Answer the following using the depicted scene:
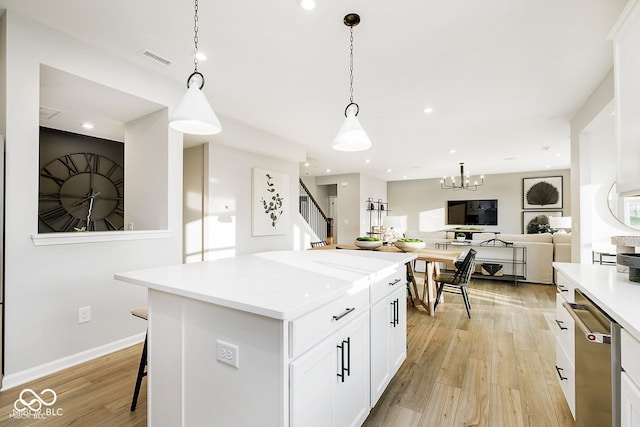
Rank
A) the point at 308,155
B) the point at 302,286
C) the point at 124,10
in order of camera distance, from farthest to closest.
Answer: the point at 308,155, the point at 124,10, the point at 302,286

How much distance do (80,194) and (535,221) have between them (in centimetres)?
1075

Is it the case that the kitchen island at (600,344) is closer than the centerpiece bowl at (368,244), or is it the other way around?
the kitchen island at (600,344)

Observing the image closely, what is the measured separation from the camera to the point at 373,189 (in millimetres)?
9859

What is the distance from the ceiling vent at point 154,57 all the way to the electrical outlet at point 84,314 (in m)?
2.20

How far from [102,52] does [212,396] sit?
2.84m

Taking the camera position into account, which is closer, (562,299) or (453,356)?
(562,299)

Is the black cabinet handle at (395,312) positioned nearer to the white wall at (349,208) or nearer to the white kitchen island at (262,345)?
the white kitchen island at (262,345)

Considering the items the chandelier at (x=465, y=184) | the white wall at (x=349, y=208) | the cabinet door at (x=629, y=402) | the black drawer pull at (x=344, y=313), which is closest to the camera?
the cabinet door at (x=629, y=402)

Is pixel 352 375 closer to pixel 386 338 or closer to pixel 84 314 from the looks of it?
pixel 386 338

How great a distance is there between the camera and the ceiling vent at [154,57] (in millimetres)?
2537

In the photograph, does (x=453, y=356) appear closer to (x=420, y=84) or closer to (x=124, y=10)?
(x=420, y=84)

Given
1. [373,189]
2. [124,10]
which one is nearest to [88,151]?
[124,10]

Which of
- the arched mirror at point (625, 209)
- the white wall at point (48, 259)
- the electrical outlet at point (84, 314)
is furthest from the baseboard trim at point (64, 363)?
the arched mirror at point (625, 209)

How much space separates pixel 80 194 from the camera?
14.0 ft
